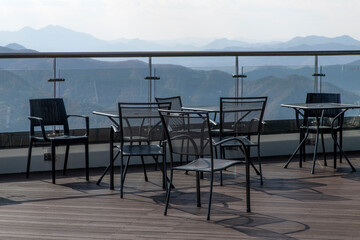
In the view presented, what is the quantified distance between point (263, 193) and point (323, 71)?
2937 millimetres

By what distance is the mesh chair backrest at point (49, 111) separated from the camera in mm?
6211

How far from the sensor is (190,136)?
4277 millimetres

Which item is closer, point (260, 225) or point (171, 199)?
point (260, 225)

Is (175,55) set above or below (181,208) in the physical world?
above

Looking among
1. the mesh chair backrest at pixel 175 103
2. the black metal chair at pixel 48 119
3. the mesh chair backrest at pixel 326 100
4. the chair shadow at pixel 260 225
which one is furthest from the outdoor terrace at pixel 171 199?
the mesh chair backrest at pixel 326 100

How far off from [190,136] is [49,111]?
2.51 m

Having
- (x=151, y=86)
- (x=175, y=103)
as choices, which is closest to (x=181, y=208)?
(x=175, y=103)

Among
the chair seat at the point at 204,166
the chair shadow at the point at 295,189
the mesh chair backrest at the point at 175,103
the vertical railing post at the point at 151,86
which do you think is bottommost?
→ the chair shadow at the point at 295,189

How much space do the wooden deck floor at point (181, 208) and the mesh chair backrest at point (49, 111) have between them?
593mm

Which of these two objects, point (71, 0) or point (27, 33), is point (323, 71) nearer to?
point (27, 33)

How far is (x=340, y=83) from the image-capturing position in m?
7.71

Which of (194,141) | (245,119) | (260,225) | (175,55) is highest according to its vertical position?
(175,55)

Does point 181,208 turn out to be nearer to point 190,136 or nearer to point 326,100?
point 190,136

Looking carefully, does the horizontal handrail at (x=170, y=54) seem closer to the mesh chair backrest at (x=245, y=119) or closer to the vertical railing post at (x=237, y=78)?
the vertical railing post at (x=237, y=78)
